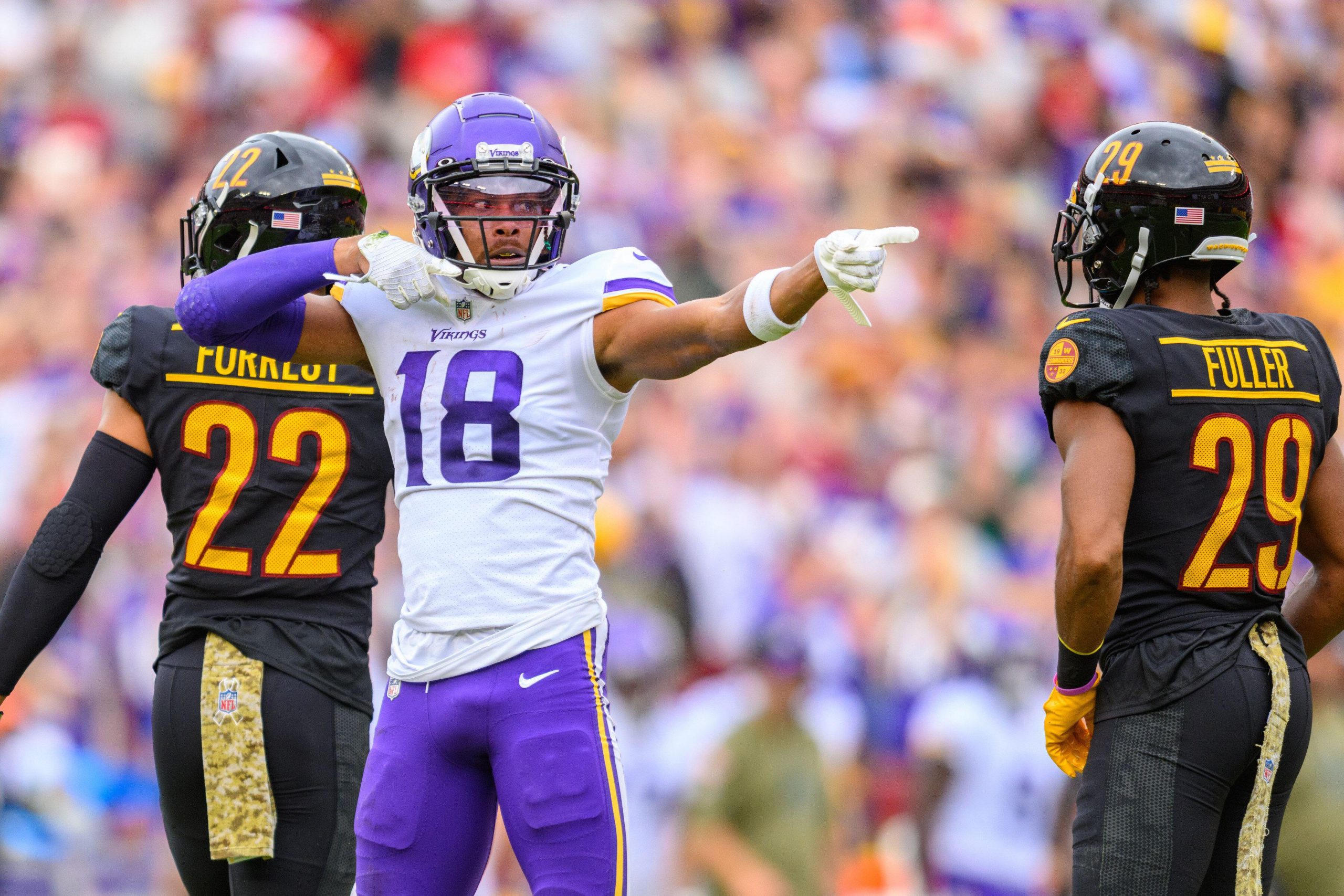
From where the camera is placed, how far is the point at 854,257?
3.17 meters

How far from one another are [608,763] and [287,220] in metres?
1.80

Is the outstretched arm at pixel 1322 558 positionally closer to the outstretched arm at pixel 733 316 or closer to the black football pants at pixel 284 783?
the outstretched arm at pixel 733 316

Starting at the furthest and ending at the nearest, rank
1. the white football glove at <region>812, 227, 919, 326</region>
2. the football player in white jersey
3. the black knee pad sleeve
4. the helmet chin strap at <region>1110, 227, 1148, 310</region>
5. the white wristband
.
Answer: the black knee pad sleeve → the helmet chin strap at <region>1110, 227, 1148, 310</region> → the football player in white jersey → the white wristband → the white football glove at <region>812, 227, 919, 326</region>

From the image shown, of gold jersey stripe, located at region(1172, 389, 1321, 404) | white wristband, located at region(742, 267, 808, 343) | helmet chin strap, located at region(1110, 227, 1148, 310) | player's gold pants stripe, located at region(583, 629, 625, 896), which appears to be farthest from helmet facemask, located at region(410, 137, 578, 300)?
gold jersey stripe, located at region(1172, 389, 1321, 404)

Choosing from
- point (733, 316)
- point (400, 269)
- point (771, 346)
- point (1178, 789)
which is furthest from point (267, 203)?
point (771, 346)

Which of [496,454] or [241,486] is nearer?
[496,454]

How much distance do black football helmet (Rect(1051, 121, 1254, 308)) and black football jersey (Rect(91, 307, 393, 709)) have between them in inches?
74.4

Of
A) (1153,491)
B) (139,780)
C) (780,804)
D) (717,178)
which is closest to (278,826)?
(1153,491)

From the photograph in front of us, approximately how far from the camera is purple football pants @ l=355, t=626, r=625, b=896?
3385 mm

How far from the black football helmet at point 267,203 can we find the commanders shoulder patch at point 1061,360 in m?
1.97

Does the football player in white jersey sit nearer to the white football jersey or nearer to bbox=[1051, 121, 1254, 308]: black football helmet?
the white football jersey

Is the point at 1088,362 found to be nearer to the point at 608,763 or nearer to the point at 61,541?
the point at 608,763

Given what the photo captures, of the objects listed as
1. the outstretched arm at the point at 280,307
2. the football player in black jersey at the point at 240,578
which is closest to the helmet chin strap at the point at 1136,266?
the outstretched arm at the point at 280,307

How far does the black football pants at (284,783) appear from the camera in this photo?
4.05m
